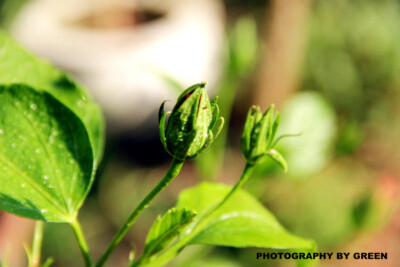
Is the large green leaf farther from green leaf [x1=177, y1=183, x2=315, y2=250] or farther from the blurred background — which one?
the blurred background

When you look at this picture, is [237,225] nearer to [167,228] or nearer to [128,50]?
[167,228]

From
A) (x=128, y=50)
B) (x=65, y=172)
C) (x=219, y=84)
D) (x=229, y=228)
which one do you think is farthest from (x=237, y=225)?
(x=128, y=50)

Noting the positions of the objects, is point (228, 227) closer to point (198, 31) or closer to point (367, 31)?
point (198, 31)

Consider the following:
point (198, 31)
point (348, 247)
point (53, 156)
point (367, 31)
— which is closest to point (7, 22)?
point (198, 31)

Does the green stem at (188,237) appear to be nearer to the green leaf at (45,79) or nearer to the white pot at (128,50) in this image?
the green leaf at (45,79)

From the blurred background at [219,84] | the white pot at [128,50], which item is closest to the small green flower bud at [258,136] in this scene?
the blurred background at [219,84]

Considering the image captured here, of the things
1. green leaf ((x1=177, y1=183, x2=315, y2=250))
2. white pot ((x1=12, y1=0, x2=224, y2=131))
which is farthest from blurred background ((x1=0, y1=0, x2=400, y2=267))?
green leaf ((x1=177, y1=183, x2=315, y2=250))
